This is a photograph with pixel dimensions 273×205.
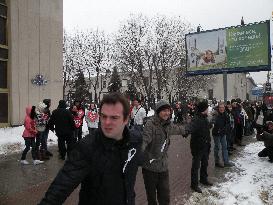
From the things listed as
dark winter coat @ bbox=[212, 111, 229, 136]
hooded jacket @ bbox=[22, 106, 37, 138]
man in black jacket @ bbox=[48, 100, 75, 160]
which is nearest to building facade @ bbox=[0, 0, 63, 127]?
man in black jacket @ bbox=[48, 100, 75, 160]

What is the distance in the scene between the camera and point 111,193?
263 cm

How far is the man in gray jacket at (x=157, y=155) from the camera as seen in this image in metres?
5.29

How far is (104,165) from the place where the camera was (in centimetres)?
259

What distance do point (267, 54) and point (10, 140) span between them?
1552 cm

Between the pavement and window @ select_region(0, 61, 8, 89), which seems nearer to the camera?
the pavement

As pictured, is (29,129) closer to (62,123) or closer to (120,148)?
(62,123)

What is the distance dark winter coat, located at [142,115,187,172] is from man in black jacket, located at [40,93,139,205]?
255 cm

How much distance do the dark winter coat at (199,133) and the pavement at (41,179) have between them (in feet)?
2.95

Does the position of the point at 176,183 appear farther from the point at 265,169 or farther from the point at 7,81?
the point at 7,81

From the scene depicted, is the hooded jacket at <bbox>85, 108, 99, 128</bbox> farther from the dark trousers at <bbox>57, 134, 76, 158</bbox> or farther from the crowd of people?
the dark trousers at <bbox>57, 134, 76, 158</bbox>

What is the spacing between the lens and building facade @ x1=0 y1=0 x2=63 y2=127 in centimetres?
1881

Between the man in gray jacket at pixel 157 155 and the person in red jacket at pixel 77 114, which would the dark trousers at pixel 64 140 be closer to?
the person in red jacket at pixel 77 114

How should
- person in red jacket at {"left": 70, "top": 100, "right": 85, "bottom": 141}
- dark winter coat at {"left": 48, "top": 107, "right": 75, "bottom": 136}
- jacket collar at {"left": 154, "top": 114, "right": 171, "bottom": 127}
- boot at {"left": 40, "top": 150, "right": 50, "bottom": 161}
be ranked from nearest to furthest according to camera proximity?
1. jacket collar at {"left": 154, "top": 114, "right": 171, "bottom": 127}
2. dark winter coat at {"left": 48, "top": 107, "right": 75, "bottom": 136}
3. boot at {"left": 40, "top": 150, "right": 50, "bottom": 161}
4. person in red jacket at {"left": 70, "top": 100, "right": 85, "bottom": 141}

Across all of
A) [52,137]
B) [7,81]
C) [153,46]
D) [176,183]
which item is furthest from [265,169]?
[153,46]
